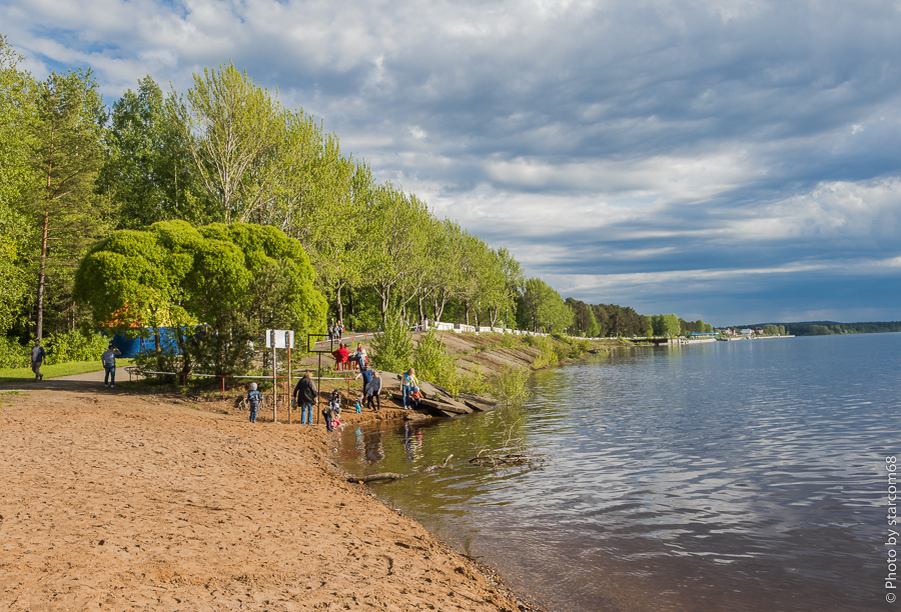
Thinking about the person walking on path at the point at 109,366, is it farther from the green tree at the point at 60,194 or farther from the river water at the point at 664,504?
the green tree at the point at 60,194

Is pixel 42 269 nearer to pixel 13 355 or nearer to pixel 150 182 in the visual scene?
pixel 13 355

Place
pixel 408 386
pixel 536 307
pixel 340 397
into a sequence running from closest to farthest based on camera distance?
1. pixel 340 397
2. pixel 408 386
3. pixel 536 307

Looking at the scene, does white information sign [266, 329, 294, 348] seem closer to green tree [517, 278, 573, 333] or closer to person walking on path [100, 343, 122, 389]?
person walking on path [100, 343, 122, 389]

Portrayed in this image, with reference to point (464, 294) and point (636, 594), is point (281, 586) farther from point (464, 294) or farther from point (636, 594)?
point (464, 294)

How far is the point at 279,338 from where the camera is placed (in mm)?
19312

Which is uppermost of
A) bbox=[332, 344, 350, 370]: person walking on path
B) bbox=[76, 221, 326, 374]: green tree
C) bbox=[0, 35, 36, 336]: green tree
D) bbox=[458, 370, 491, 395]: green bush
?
bbox=[0, 35, 36, 336]: green tree

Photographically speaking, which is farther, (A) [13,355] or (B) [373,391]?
(A) [13,355]

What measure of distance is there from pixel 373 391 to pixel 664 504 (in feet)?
52.3

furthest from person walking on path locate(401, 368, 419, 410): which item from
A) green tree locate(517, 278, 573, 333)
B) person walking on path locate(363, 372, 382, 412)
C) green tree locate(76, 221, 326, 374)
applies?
green tree locate(517, 278, 573, 333)

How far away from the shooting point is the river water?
818cm

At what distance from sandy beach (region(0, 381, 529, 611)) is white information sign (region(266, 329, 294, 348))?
5036 millimetres

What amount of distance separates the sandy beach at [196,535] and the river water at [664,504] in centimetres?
137

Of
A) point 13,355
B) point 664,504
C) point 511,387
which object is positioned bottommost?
point 664,504

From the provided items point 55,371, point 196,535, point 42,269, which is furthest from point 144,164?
point 196,535
